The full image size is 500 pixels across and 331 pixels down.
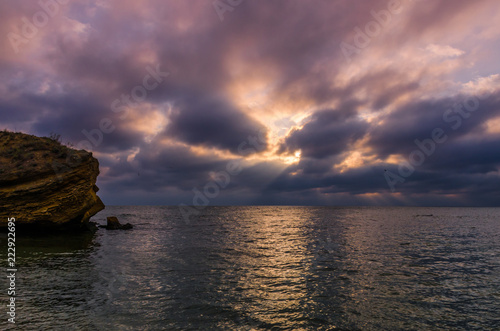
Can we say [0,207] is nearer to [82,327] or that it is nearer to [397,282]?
[82,327]

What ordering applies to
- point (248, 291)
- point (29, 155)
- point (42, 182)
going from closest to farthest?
point (248, 291), point (42, 182), point (29, 155)

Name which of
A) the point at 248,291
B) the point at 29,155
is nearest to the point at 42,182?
the point at 29,155

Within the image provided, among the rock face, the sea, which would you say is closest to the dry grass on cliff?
the rock face

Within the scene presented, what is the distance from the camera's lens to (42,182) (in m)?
29.5

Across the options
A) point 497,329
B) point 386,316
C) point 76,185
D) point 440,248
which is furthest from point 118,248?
point 440,248

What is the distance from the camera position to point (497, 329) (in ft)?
34.8

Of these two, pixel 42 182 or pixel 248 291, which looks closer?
pixel 248 291

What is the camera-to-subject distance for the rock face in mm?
28562

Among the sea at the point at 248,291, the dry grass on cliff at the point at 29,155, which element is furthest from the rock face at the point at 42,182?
the sea at the point at 248,291

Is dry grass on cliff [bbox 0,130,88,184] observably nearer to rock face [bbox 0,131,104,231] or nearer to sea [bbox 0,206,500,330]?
rock face [bbox 0,131,104,231]

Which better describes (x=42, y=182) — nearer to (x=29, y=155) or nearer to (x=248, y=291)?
(x=29, y=155)

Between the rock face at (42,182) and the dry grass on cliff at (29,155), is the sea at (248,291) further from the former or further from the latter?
the dry grass on cliff at (29,155)

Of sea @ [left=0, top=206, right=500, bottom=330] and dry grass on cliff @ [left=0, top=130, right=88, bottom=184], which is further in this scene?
dry grass on cliff @ [left=0, top=130, right=88, bottom=184]

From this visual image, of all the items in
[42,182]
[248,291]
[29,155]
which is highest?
[29,155]
